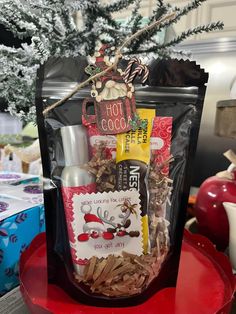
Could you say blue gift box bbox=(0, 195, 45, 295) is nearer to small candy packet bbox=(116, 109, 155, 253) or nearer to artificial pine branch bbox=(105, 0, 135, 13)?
small candy packet bbox=(116, 109, 155, 253)

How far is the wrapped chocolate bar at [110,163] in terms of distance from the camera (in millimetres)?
346

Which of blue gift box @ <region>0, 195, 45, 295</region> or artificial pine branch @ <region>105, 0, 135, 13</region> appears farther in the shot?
artificial pine branch @ <region>105, 0, 135, 13</region>

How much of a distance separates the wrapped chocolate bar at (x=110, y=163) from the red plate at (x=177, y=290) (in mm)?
16

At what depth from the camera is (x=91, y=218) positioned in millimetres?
344

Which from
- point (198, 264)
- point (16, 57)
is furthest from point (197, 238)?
point (16, 57)

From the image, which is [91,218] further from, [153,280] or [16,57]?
[16,57]

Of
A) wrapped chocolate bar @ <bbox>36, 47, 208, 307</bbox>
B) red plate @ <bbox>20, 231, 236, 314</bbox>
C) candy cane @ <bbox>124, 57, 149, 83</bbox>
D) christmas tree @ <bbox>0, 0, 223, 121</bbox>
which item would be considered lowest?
red plate @ <bbox>20, 231, 236, 314</bbox>

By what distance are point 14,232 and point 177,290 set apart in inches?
9.2

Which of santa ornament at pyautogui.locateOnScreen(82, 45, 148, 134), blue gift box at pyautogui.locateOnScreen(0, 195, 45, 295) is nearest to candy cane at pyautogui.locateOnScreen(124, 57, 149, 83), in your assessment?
santa ornament at pyautogui.locateOnScreen(82, 45, 148, 134)

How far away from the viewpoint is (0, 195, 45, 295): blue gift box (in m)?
0.43

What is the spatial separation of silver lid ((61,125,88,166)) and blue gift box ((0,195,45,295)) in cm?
15

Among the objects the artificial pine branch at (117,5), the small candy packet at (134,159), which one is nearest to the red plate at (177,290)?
the small candy packet at (134,159)

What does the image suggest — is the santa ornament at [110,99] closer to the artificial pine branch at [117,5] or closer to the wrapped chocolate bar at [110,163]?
the wrapped chocolate bar at [110,163]

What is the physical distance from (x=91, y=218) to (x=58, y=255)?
2.7 inches
